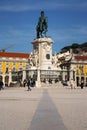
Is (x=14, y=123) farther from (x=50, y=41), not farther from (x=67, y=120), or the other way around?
(x=50, y=41)

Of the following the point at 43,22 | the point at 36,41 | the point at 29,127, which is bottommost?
the point at 29,127

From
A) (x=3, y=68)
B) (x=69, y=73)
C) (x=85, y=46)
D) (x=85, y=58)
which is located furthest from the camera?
(x=85, y=46)

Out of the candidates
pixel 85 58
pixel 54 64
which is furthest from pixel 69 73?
pixel 85 58

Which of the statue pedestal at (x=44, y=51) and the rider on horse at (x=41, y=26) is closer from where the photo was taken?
the statue pedestal at (x=44, y=51)

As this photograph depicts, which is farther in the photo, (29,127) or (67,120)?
(67,120)

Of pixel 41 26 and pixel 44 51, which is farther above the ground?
pixel 41 26

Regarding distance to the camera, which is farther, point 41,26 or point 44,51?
point 41,26

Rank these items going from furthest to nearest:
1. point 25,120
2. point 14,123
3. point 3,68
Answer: point 3,68, point 25,120, point 14,123

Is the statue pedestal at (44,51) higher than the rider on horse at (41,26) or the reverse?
the reverse

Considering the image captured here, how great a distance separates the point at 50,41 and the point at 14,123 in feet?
156

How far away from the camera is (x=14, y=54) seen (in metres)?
113

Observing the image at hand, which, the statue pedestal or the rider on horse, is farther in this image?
the rider on horse

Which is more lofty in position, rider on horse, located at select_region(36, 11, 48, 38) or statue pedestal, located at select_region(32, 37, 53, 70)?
rider on horse, located at select_region(36, 11, 48, 38)

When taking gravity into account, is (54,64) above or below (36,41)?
below
